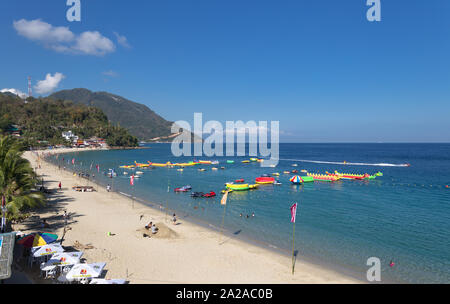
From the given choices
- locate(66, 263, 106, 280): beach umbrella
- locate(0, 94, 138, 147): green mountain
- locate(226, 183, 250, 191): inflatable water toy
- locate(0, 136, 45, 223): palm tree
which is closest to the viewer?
locate(66, 263, 106, 280): beach umbrella

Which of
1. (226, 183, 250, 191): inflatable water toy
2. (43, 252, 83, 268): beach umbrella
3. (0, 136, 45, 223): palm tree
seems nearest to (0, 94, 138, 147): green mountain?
(226, 183, 250, 191): inflatable water toy

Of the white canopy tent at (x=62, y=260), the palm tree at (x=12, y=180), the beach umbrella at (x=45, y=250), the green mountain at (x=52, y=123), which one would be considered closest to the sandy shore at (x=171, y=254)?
the white canopy tent at (x=62, y=260)

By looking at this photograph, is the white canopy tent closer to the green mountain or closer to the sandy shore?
the sandy shore

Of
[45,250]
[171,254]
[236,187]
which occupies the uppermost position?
[45,250]

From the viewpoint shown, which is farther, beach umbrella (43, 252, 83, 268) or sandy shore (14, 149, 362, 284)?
sandy shore (14, 149, 362, 284)

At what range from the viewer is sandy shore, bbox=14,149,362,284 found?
47.2 ft

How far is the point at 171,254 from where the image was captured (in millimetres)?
17219

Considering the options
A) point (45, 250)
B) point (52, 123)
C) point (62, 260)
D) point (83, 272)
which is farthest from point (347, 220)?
point (52, 123)

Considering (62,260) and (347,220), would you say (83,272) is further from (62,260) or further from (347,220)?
(347,220)

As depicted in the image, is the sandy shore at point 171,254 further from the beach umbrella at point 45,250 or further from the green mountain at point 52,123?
the green mountain at point 52,123

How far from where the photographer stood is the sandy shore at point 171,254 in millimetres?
14383

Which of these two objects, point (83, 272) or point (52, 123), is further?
point (52, 123)

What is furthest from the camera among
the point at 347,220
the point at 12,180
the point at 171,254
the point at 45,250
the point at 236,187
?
the point at 236,187
